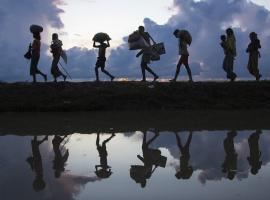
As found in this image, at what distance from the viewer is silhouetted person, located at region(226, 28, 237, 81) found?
16.2 m

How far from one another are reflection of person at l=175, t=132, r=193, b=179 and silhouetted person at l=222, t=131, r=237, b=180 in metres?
0.48

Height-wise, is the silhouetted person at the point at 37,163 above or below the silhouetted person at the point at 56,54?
below

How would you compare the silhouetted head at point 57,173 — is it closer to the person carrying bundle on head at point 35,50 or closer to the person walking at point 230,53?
the person carrying bundle on head at point 35,50

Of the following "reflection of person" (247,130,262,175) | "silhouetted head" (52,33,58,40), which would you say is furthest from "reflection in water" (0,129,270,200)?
"silhouetted head" (52,33,58,40)

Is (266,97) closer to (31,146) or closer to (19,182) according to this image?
(31,146)

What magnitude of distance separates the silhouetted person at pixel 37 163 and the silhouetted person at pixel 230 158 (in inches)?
92.1

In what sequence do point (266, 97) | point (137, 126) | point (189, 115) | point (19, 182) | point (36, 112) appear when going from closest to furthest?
point (19, 182) < point (137, 126) < point (189, 115) < point (36, 112) < point (266, 97)

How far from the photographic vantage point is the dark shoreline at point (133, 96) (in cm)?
1391

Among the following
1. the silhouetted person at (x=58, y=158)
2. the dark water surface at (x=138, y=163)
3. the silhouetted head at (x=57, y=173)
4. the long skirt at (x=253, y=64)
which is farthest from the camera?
the long skirt at (x=253, y=64)

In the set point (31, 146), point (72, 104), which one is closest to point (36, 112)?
point (72, 104)

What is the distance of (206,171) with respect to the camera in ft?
20.9

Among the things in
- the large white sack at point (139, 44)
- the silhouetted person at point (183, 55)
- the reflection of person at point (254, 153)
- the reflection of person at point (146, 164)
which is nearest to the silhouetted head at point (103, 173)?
the reflection of person at point (146, 164)

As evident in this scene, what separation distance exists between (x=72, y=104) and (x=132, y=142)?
5532 mm

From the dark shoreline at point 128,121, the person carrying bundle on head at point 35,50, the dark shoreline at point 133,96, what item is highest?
the person carrying bundle on head at point 35,50
